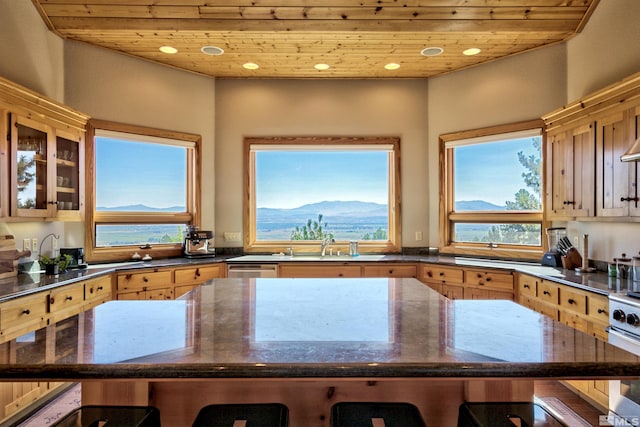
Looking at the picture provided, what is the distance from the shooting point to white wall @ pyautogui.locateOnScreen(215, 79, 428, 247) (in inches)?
187

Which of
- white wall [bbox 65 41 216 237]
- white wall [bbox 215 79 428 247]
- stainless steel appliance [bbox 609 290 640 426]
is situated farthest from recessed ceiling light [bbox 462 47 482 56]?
white wall [bbox 65 41 216 237]

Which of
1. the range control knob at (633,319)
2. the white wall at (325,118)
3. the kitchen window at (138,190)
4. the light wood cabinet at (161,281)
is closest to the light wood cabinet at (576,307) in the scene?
the range control knob at (633,319)

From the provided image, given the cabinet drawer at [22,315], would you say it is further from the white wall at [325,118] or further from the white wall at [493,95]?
the white wall at [493,95]

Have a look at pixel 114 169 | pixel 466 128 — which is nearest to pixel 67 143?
pixel 114 169

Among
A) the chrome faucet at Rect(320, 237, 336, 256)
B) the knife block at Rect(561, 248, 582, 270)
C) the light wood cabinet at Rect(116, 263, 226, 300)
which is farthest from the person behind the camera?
the chrome faucet at Rect(320, 237, 336, 256)

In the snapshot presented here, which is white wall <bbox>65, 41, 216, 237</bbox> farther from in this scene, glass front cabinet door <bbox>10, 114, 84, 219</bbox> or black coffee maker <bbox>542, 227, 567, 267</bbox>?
black coffee maker <bbox>542, 227, 567, 267</bbox>

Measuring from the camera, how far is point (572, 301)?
8.96 feet

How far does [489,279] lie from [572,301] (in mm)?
893

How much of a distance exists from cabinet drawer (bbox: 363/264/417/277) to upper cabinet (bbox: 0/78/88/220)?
2996mm

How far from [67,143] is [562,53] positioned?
16.2 feet

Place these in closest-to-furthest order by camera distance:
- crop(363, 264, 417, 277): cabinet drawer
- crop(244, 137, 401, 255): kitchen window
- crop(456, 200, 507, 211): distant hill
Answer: crop(363, 264, 417, 277): cabinet drawer
crop(456, 200, 507, 211): distant hill
crop(244, 137, 401, 255): kitchen window

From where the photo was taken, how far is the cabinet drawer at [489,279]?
3.50 meters

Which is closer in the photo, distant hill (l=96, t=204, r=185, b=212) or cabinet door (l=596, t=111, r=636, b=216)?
cabinet door (l=596, t=111, r=636, b=216)

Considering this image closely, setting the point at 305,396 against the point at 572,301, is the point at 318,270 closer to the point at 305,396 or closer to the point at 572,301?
the point at 572,301
